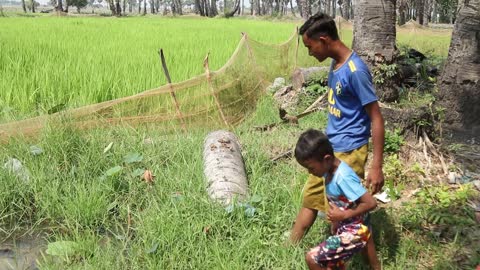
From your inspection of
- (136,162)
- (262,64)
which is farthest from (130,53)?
(136,162)

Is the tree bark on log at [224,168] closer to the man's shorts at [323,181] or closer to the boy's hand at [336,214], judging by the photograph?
the man's shorts at [323,181]

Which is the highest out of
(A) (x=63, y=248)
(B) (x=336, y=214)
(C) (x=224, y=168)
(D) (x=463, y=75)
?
(D) (x=463, y=75)

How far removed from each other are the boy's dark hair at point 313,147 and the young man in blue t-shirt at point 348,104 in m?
0.33

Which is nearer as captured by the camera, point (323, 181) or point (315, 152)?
point (315, 152)

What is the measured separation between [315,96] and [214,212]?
10.8 ft

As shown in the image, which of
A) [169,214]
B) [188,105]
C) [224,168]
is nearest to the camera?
[169,214]

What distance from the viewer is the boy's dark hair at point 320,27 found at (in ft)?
7.04

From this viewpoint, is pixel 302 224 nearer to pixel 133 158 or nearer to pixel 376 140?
pixel 376 140

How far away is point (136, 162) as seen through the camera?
11.5 ft

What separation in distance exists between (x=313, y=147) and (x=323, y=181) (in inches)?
20.0

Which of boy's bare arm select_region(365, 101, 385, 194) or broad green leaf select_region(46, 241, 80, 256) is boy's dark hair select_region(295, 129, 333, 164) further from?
broad green leaf select_region(46, 241, 80, 256)

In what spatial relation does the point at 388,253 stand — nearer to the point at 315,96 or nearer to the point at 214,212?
the point at 214,212

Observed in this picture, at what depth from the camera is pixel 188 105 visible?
4395 mm

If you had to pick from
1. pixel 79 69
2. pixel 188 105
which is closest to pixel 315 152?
pixel 188 105
